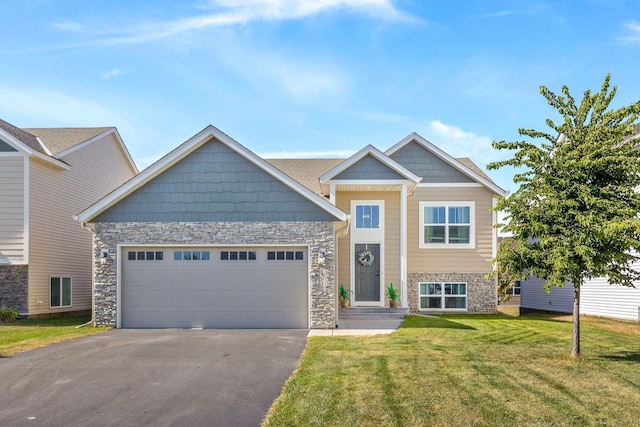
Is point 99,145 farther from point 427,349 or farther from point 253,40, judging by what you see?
point 427,349

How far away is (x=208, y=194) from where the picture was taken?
14.6 meters

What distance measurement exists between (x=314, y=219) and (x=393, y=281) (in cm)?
547

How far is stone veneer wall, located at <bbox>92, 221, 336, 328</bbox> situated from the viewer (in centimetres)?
1436

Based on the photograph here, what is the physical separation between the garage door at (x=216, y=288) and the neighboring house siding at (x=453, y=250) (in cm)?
673

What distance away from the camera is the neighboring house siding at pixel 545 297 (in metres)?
20.2

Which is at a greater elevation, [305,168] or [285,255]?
[305,168]

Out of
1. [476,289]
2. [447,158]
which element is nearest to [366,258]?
[476,289]

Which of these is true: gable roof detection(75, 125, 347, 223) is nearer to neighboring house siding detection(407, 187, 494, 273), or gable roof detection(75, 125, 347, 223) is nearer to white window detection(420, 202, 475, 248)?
neighboring house siding detection(407, 187, 494, 273)

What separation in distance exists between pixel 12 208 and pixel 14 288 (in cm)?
254

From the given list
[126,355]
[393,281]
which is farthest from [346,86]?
[126,355]

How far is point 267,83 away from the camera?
52.4 ft

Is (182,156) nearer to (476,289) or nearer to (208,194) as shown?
(208,194)

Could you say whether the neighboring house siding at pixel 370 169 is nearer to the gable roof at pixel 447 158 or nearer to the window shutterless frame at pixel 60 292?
the gable roof at pixel 447 158

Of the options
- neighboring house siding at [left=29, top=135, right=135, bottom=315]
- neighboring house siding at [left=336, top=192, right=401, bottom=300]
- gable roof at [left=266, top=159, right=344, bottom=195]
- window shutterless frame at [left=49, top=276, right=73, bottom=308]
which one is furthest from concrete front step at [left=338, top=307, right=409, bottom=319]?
neighboring house siding at [left=29, top=135, right=135, bottom=315]
